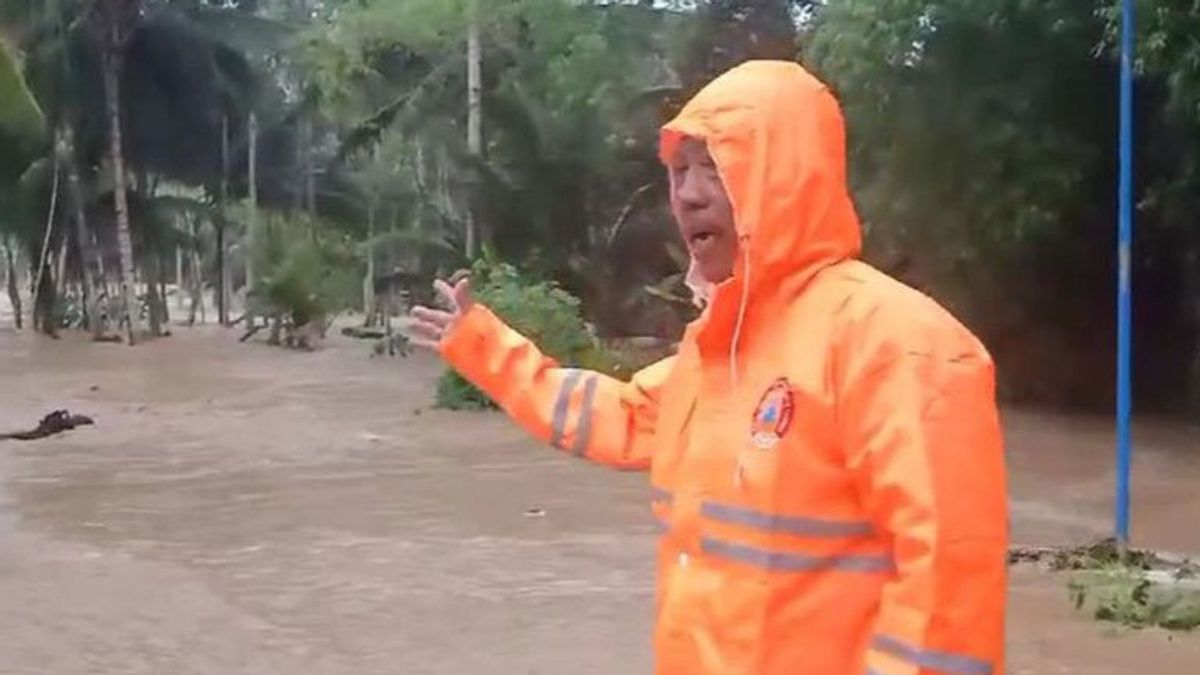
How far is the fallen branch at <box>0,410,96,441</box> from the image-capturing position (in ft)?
59.4

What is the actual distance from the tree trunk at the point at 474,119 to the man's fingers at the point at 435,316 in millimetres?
25382

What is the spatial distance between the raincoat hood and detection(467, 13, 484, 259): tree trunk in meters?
26.0

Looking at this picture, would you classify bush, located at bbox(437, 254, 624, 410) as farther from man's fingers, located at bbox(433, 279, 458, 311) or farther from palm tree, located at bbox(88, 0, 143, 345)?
man's fingers, located at bbox(433, 279, 458, 311)

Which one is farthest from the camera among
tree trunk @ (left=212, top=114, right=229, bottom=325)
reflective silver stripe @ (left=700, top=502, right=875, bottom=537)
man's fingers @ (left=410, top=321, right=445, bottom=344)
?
tree trunk @ (left=212, top=114, right=229, bottom=325)

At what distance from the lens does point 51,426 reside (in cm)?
1859

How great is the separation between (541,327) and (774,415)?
1818cm

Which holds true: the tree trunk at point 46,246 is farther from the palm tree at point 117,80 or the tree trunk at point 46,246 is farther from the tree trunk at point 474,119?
the tree trunk at point 474,119

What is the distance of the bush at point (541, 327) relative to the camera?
20297mm

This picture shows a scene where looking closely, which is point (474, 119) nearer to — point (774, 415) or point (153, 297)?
point (153, 297)

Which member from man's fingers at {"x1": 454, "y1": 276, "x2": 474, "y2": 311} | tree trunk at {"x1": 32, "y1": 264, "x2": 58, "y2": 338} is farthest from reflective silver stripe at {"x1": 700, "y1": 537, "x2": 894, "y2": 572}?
tree trunk at {"x1": 32, "y1": 264, "x2": 58, "y2": 338}

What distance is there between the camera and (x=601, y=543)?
11.1 m

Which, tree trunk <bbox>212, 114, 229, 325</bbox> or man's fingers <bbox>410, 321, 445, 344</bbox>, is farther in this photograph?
tree trunk <bbox>212, 114, 229, 325</bbox>

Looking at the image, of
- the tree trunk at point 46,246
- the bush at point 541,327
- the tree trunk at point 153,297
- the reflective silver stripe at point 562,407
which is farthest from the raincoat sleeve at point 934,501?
the tree trunk at point 153,297

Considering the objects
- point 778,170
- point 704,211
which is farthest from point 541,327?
point 778,170
